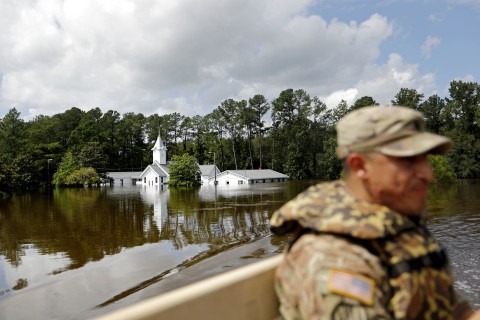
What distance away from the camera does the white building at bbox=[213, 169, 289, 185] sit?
6569 centimetres

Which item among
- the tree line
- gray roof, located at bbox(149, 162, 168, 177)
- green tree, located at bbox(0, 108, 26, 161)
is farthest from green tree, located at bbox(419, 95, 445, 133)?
green tree, located at bbox(0, 108, 26, 161)

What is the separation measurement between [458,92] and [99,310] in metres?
73.5

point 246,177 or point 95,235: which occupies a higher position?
point 246,177

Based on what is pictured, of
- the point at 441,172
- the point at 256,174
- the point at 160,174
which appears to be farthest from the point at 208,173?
the point at 441,172

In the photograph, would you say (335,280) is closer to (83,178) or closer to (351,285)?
(351,285)

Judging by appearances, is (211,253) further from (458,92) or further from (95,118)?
(95,118)

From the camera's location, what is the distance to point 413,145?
140 centimetres

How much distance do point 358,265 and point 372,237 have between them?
11cm

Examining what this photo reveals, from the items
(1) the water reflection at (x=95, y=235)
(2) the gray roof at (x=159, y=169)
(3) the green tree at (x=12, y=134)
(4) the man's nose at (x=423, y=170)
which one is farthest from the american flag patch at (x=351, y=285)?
(3) the green tree at (x=12, y=134)

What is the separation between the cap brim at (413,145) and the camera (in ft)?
4.53

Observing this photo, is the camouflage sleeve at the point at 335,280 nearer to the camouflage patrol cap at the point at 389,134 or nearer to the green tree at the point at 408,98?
the camouflage patrol cap at the point at 389,134

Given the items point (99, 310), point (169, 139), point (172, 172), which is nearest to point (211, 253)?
point (99, 310)

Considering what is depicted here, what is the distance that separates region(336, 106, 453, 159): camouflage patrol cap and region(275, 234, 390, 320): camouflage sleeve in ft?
1.14

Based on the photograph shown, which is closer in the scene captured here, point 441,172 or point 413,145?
point 413,145
